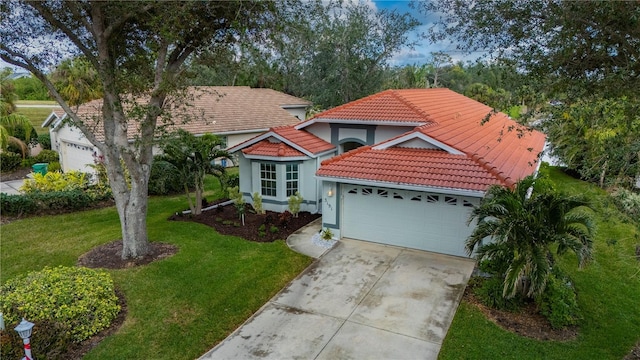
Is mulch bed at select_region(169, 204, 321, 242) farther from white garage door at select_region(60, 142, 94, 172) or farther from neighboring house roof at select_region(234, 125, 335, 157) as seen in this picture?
white garage door at select_region(60, 142, 94, 172)

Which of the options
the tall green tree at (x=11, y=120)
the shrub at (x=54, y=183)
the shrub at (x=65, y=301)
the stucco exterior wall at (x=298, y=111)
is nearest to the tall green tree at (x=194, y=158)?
the shrub at (x=54, y=183)

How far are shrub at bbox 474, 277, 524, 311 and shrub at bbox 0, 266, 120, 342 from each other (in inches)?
321

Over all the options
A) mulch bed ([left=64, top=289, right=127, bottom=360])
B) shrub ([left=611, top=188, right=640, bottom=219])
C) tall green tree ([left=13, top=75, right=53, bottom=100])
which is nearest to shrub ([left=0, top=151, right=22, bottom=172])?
mulch bed ([left=64, top=289, right=127, bottom=360])

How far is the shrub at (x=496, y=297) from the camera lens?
890 centimetres

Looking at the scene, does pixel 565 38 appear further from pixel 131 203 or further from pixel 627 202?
pixel 131 203

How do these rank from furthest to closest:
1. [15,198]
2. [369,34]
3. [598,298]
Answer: [369,34] < [15,198] < [598,298]

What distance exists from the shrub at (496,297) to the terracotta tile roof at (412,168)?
268 cm

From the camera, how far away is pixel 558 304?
27.1 feet

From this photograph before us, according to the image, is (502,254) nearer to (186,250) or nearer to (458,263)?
(458,263)

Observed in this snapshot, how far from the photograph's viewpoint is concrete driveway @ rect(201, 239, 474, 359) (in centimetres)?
761

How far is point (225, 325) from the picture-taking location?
8.41m

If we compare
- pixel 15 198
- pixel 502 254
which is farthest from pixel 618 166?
pixel 15 198

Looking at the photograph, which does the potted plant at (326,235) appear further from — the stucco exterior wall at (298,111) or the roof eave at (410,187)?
the stucco exterior wall at (298,111)

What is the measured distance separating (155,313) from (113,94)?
570cm
